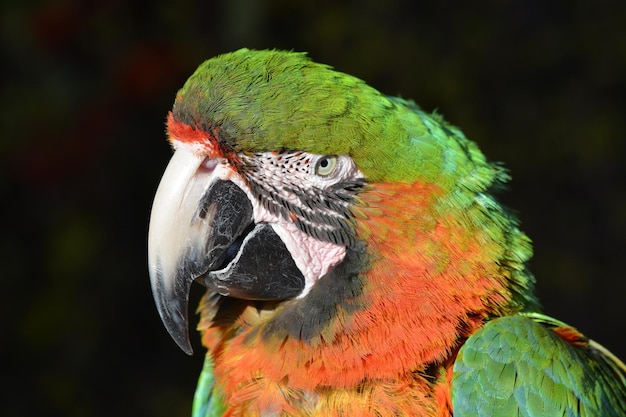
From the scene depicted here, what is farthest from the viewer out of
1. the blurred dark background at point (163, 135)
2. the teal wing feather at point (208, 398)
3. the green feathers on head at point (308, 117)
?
the blurred dark background at point (163, 135)

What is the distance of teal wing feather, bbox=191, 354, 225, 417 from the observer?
1.72 m

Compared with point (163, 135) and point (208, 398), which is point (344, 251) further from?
point (163, 135)

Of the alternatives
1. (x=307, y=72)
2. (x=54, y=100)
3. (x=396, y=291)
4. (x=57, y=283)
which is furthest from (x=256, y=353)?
(x=54, y=100)

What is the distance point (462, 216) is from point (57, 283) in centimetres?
302

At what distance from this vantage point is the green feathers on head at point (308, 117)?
4.48 feet

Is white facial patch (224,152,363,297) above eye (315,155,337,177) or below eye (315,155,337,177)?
below

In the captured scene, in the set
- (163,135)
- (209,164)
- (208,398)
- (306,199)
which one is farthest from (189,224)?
(163,135)

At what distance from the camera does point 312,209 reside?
4.77 feet

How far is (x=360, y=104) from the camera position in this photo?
1.43 meters

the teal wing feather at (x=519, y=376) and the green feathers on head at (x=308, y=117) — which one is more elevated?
the green feathers on head at (x=308, y=117)

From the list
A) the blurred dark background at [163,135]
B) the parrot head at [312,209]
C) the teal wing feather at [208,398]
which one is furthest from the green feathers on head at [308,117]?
the blurred dark background at [163,135]

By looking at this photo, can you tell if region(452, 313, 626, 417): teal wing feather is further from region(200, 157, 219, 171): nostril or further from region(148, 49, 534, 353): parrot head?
region(200, 157, 219, 171): nostril

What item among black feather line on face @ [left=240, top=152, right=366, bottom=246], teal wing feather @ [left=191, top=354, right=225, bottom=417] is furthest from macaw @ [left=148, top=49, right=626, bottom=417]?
teal wing feather @ [left=191, top=354, right=225, bottom=417]

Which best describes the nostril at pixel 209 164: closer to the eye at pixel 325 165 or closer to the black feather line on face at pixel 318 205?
the black feather line on face at pixel 318 205
